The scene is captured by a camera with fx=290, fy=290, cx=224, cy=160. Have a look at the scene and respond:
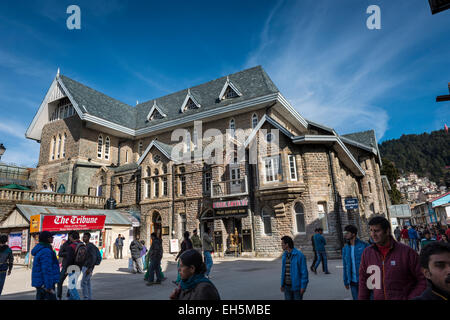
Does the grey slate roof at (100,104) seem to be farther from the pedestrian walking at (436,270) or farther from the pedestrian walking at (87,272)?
the pedestrian walking at (436,270)

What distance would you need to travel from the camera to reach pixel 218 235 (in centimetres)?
2130

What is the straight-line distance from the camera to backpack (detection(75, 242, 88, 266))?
6.96m

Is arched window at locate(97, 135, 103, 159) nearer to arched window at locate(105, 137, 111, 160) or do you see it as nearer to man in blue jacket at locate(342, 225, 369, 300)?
arched window at locate(105, 137, 111, 160)

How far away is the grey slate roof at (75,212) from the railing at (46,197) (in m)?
1.75

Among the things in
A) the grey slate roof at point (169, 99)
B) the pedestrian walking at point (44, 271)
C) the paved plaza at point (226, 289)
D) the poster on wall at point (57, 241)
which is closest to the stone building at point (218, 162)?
the grey slate roof at point (169, 99)

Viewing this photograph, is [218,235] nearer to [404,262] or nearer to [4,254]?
[4,254]

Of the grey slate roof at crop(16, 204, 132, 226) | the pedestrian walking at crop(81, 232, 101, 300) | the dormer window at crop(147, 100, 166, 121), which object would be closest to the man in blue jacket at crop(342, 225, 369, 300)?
the pedestrian walking at crop(81, 232, 101, 300)

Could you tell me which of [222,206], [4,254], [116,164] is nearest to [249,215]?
[222,206]

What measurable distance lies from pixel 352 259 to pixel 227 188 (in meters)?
15.7

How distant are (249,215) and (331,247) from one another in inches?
218

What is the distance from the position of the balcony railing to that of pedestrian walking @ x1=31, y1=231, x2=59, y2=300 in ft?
50.4

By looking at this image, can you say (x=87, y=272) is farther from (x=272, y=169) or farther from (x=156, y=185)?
(x=156, y=185)

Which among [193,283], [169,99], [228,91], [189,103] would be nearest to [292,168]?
[228,91]

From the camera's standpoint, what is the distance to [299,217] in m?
18.8
